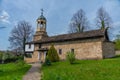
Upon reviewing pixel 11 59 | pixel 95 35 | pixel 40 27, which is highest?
pixel 40 27

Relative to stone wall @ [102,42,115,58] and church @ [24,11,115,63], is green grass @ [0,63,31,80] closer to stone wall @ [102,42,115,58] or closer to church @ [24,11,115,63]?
church @ [24,11,115,63]

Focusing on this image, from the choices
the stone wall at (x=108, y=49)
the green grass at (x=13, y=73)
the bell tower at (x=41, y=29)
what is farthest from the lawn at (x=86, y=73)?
the bell tower at (x=41, y=29)

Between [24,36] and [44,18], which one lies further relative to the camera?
[24,36]

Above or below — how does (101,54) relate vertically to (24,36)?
below

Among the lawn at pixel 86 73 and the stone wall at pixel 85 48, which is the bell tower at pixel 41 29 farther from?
the lawn at pixel 86 73

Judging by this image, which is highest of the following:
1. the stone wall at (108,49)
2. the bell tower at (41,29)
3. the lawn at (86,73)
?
the bell tower at (41,29)

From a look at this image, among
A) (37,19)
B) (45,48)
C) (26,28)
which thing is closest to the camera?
(45,48)

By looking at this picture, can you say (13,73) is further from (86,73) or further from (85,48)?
(85,48)

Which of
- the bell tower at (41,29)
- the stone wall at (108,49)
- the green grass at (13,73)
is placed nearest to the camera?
the green grass at (13,73)

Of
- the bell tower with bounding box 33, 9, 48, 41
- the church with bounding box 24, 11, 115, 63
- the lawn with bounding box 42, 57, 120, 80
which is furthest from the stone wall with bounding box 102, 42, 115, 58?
the bell tower with bounding box 33, 9, 48, 41

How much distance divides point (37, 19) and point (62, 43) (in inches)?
428

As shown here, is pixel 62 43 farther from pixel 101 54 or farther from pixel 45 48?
pixel 101 54

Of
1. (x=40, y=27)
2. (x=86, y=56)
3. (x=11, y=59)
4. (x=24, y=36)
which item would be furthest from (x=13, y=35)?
(x=86, y=56)

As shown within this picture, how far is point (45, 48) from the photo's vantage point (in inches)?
1615
